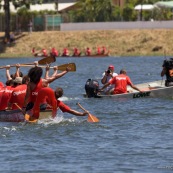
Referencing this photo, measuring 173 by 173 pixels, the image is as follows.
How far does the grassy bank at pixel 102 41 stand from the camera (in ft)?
287

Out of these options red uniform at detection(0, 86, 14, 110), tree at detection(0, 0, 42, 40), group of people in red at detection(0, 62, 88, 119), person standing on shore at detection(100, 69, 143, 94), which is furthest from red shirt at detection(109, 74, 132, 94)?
tree at detection(0, 0, 42, 40)

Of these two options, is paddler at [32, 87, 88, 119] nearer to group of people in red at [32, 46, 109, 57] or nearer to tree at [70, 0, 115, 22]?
group of people in red at [32, 46, 109, 57]

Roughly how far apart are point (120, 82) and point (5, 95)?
8.94m

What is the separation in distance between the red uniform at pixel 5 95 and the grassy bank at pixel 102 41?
56.7m

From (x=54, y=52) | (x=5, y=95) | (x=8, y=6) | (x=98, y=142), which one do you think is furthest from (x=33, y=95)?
(x=8, y=6)

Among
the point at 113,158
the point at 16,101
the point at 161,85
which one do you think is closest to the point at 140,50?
the point at 161,85

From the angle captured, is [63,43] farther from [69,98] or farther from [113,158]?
[113,158]

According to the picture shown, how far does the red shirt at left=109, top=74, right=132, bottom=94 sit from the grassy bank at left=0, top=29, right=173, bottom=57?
47.9 meters

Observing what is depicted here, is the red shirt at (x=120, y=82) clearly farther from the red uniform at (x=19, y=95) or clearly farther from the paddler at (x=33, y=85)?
the paddler at (x=33, y=85)

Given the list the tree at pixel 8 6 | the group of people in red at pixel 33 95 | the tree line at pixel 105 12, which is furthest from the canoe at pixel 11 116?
the tree line at pixel 105 12

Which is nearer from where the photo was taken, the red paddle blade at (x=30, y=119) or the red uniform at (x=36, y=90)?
the red uniform at (x=36, y=90)

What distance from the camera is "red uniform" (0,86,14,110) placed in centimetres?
2828

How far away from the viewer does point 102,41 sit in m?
90.9

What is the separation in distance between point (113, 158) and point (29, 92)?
18.7 feet
